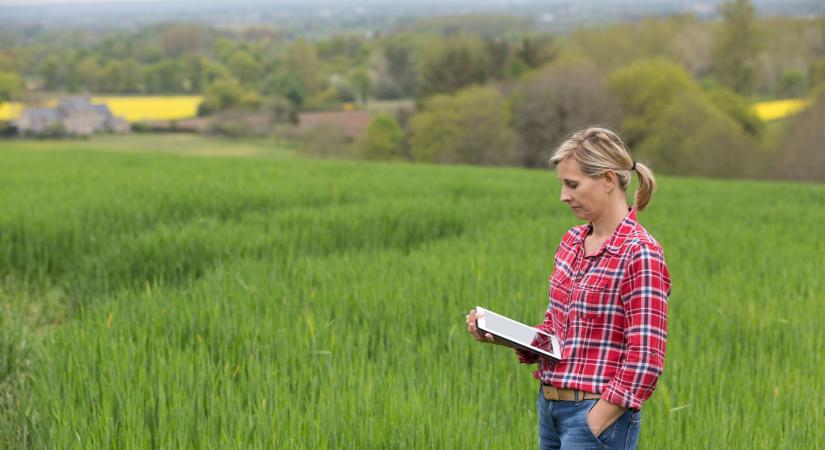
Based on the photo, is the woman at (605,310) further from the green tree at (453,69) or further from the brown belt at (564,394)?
the green tree at (453,69)

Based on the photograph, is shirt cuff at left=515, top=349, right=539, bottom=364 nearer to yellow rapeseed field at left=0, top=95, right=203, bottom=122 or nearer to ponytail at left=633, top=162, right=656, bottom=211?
ponytail at left=633, top=162, right=656, bottom=211

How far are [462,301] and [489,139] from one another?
47.4 metres

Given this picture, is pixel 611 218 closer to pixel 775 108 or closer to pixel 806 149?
pixel 806 149

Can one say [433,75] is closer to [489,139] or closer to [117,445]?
[489,139]

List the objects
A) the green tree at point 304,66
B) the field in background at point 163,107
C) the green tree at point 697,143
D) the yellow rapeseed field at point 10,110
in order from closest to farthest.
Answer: the green tree at point 697,143 < the field in background at point 163,107 < the yellow rapeseed field at point 10,110 < the green tree at point 304,66

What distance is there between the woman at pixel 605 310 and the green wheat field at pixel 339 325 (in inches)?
29.9

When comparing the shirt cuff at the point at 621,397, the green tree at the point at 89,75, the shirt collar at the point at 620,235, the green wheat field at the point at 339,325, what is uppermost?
the shirt collar at the point at 620,235

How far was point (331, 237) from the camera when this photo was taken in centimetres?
718

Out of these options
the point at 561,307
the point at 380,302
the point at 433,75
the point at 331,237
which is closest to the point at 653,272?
the point at 561,307

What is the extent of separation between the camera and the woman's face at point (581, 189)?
6.83ft

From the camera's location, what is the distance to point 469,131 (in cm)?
5272

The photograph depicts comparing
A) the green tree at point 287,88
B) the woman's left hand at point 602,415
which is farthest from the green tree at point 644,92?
the woman's left hand at point 602,415

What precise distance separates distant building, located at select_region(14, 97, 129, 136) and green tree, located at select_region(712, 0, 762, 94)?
47732mm

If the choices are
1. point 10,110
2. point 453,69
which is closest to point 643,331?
point 453,69
